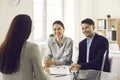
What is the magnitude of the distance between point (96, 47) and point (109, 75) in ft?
1.93

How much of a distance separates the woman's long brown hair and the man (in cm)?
108

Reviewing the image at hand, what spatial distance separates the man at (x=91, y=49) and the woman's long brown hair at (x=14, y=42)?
3.53 ft

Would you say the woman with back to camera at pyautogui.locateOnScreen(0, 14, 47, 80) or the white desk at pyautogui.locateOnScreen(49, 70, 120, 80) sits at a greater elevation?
the woman with back to camera at pyautogui.locateOnScreen(0, 14, 47, 80)

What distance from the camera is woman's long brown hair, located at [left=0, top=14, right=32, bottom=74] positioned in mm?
1806

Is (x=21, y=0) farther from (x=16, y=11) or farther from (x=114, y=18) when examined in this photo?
(x=114, y=18)

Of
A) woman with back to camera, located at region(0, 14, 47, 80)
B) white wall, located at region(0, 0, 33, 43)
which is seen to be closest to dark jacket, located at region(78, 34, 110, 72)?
woman with back to camera, located at region(0, 14, 47, 80)

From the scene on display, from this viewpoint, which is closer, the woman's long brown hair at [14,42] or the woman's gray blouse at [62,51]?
the woman's long brown hair at [14,42]

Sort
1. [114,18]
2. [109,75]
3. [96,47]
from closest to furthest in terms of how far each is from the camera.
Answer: [109,75] < [96,47] < [114,18]

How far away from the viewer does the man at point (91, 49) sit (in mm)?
2879

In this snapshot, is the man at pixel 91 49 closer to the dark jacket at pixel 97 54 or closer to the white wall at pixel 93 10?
the dark jacket at pixel 97 54

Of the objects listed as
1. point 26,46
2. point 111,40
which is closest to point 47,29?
point 111,40

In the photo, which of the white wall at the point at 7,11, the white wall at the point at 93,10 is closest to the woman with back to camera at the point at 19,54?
the white wall at the point at 7,11

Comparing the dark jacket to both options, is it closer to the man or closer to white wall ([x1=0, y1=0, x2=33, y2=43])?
the man

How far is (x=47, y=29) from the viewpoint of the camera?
6676 millimetres
